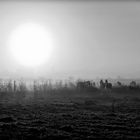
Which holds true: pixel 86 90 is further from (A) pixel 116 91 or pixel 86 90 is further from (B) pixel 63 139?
(B) pixel 63 139

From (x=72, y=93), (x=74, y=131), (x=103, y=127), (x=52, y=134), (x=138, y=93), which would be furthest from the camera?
(x=72, y=93)

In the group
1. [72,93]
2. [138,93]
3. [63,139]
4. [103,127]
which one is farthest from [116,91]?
[63,139]

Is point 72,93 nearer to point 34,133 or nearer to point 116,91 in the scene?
point 116,91

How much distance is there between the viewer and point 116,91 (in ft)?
315

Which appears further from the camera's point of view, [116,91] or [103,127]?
[116,91]

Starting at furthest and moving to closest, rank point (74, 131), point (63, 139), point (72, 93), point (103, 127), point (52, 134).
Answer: point (72, 93) → point (103, 127) → point (74, 131) → point (52, 134) → point (63, 139)

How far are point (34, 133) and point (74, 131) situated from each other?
11.6 feet

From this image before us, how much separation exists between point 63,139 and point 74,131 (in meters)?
3.11

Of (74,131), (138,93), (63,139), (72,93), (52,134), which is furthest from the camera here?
(72,93)

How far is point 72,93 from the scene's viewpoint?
326 feet

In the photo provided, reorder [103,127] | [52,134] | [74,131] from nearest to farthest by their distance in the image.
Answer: [52,134] < [74,131] < [103,127]

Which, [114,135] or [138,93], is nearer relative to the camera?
[114,135]

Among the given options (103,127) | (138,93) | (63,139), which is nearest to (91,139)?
(63,139)

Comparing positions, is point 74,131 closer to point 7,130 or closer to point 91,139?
point 91,139
